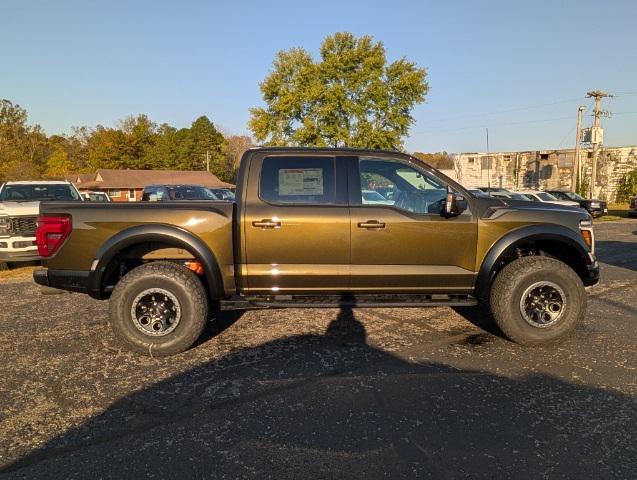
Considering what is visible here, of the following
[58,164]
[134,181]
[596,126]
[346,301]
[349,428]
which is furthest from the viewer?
[58,164]

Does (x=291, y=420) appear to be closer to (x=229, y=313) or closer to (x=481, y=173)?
(x=229, y=313)

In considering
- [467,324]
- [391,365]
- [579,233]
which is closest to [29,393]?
[391,365]

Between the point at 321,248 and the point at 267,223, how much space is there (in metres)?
0.58

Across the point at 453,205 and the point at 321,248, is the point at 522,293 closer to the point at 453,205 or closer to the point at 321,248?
the point at 453,205

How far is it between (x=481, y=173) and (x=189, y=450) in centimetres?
4457

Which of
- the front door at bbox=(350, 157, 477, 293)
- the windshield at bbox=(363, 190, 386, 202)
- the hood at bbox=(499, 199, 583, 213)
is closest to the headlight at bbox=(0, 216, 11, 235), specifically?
the front door at bbox=(350, 157, 477, 293)

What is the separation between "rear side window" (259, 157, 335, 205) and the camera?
4.43m

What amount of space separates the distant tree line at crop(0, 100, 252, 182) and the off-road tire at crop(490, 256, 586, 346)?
86412mm

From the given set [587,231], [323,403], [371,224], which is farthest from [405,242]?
[587,231]

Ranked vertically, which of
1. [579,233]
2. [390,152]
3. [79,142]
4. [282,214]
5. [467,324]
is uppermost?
[79,142]

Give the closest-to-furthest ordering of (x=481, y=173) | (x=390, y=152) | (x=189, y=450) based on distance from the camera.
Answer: (x=189, y=450) < (x=390, y=152) < (x=481, y=173)

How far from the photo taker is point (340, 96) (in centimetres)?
3744

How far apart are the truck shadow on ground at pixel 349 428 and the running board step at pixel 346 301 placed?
60 centimetres

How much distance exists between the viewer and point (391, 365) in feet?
13.1
